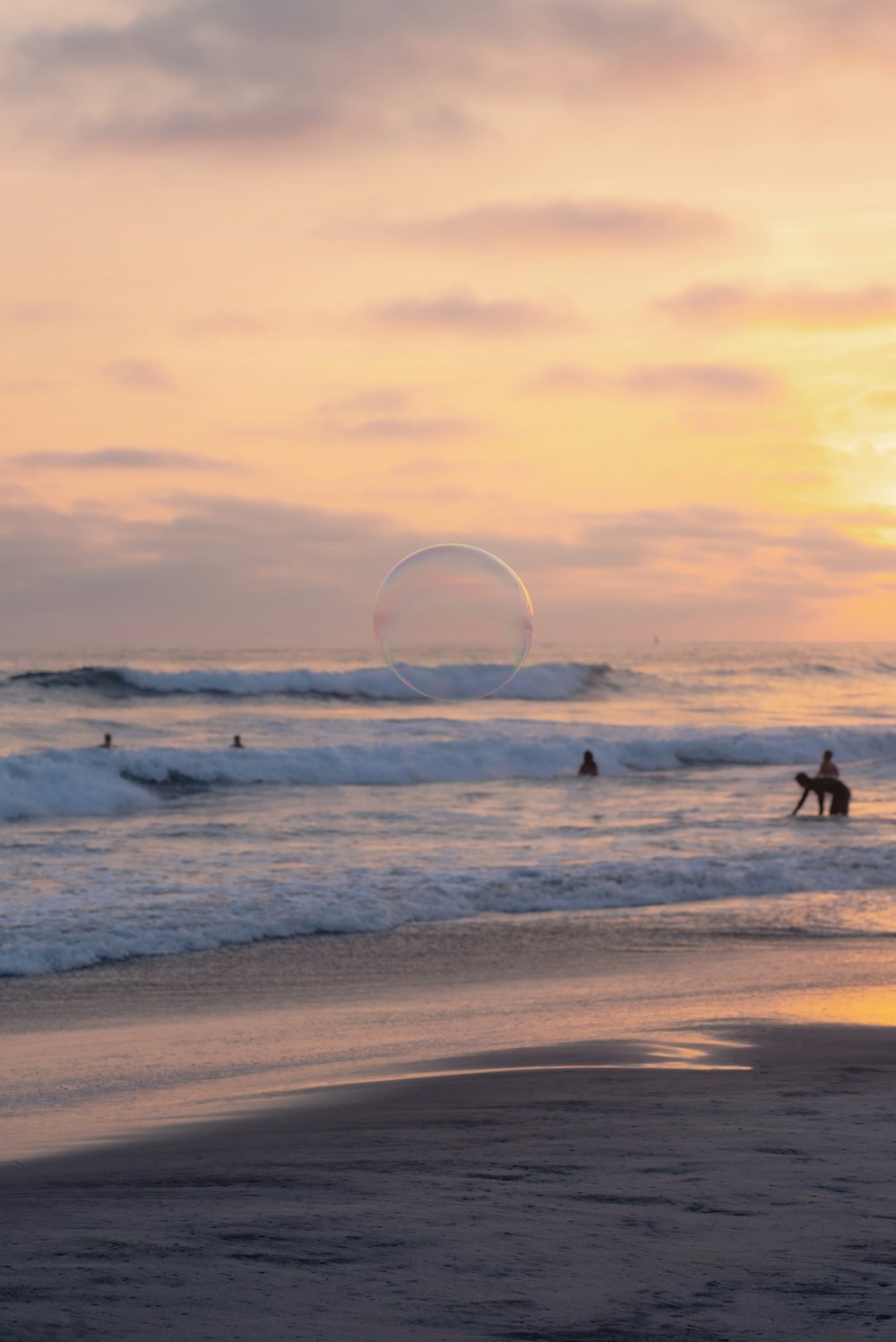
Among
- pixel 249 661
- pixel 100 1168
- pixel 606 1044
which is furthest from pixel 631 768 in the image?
pixel 249 661

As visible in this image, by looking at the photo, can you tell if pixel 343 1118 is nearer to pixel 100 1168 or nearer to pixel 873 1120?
pixel 100 1168

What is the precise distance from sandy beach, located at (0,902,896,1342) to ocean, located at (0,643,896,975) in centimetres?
322

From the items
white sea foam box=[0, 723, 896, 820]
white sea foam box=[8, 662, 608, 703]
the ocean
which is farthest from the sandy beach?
white sea foam box=[8, 662, 608, 703]

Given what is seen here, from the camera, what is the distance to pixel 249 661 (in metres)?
108

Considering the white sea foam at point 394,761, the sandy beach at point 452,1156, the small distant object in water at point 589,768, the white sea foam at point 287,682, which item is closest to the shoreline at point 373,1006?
the sandy beach at point 452,1156

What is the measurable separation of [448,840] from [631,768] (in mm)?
24321

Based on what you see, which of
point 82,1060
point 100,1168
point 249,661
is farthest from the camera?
point 249,661

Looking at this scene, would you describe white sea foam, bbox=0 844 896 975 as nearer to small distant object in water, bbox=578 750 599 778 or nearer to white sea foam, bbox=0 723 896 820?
white sea foam, bbox=0 723 896 820

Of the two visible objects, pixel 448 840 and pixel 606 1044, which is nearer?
pixel 606 1044

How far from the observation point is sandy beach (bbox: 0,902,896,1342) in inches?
149

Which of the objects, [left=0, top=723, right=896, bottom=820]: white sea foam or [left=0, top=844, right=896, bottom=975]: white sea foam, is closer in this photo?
[left=0, top=844, right=896, bottom=975]: white sea foam

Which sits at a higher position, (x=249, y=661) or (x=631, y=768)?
(x=249, y=661)

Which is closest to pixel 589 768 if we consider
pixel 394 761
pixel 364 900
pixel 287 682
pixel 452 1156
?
pixel 394 761

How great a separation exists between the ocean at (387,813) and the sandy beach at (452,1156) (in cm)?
322
